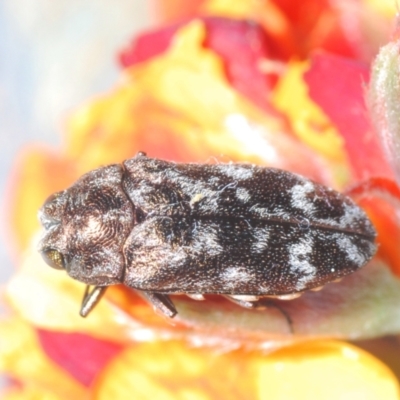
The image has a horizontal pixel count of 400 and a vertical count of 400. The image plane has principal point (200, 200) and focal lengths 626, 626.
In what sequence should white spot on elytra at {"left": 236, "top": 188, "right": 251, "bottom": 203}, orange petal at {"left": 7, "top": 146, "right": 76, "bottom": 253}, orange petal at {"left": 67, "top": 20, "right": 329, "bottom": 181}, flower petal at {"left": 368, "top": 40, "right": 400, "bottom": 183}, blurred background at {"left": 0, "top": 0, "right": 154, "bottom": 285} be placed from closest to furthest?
flower petal at {"left": 368, "top": 40, "right": 400, "bottom": 183} → white spot on elytra at {"left": 236, "top": 188, "right": 251, "bottom": 203} → orange petal at {"left": 67, "top": 20, "right": 329, "bottom": 181} → orange petal at {"left": 7, "top": 146, "right": 76, "bottom": 253} → blurred background at {"left": 0, "top": 0, "right": 154, "bottom": 285}

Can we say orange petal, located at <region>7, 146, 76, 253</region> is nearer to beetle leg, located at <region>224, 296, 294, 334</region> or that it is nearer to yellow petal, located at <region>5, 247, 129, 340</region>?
yellow petal, located at <region>5, 247, 129, 340</region>

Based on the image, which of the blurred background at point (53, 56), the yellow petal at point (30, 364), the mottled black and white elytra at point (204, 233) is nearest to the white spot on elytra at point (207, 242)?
the mottled black and white elytra at point (204, 233)

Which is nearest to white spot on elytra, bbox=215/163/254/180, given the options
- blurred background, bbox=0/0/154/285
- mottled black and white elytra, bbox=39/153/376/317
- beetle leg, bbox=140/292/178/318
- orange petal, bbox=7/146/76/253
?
mottled black and white elytra, bbox=39/153/376/317

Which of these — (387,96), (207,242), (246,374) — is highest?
(387,96)

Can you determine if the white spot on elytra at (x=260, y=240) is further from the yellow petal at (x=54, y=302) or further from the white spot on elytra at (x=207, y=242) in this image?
the yellow petal at (x=54, y=302)

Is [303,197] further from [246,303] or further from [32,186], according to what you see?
[32,186]

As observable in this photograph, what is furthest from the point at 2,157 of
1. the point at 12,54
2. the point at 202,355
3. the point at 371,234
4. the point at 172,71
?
the point at 371,234

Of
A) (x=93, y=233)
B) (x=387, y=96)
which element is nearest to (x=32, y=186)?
(x=93, y=233)
